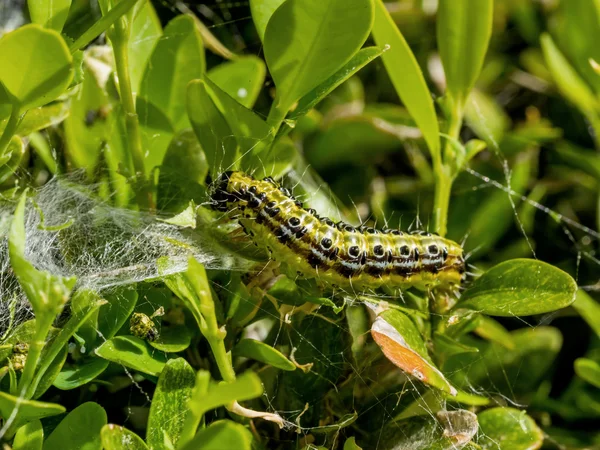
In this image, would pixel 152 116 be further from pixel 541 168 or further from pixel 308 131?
pixel 541 168

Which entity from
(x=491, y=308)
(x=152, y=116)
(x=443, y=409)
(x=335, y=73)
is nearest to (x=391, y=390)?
(x=443, y=409)

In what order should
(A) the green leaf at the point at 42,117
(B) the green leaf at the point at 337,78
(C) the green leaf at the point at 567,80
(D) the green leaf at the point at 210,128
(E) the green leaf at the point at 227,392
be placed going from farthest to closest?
(C) the green leaf at the point at 567,80 < (A) the green leaf at the point at 42,117 < (D) the green leaf at the point at 210,128 < (B) the green leaf at the point at 337,78 < (E) the green leaf at the point at 227,392

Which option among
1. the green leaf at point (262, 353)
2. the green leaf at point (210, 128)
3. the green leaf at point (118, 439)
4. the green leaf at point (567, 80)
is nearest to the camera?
the green leaf at point (118, 439)

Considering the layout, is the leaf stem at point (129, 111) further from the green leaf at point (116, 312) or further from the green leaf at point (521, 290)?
the green leaf at point (521, 290)

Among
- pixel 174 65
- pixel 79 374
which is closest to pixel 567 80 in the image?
pixel 174 65

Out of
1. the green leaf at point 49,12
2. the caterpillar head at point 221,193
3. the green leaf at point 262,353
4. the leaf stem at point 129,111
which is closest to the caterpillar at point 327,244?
the caterpillar head at point 221,193

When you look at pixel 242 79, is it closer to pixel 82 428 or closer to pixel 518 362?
pixel 82 428

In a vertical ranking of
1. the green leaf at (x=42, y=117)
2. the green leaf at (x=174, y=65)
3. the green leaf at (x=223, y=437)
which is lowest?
the green leaf at (x=223, y=437)
